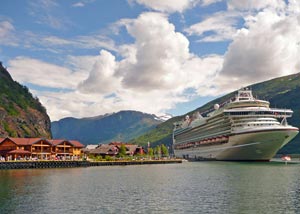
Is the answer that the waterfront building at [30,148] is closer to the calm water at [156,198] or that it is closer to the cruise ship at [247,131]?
the cruise ship at [247,131]

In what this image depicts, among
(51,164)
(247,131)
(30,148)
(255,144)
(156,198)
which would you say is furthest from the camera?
(30,148)

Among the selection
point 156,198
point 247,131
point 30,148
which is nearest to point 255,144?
point 247,131

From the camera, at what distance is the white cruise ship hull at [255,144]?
128625mm

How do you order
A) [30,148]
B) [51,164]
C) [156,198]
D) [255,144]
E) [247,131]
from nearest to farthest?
[156,198]
[255,144]
[51,164]
[247,131]
[30,148]

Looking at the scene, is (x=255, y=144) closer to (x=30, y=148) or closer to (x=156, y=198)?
(x=30, y=148)

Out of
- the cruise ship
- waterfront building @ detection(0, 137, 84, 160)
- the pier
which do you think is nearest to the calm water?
the pier

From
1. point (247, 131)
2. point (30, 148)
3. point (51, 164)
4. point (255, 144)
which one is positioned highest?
point (247, 131)

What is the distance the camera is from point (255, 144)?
13200cm

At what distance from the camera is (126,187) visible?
62.4 metres

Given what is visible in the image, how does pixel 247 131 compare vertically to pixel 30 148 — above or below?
above

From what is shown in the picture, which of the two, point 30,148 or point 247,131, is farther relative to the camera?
point 30,148

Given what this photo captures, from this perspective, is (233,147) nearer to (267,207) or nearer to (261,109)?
(261,109)

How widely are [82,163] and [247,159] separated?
204 ft

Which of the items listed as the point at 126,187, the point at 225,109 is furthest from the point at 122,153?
the point at 126,187
